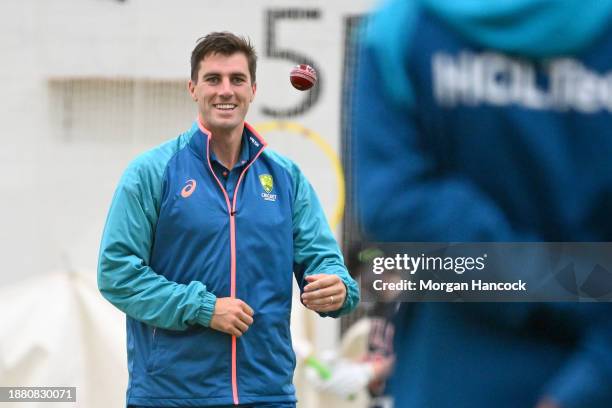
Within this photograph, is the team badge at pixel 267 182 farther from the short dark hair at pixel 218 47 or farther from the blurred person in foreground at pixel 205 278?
the short dark hair at pixel 218 47

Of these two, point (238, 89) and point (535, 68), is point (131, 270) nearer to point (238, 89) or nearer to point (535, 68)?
point (238, 89)

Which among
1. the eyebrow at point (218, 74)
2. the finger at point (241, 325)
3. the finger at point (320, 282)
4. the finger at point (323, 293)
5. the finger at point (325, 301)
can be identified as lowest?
the finger at point (241, 325)

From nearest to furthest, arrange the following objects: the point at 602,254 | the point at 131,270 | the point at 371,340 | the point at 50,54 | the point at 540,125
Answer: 1. the point at 540,125
2. the point at 602,254
3. the point at 131,270
4. the point at 371,340
5. the point at 50,54

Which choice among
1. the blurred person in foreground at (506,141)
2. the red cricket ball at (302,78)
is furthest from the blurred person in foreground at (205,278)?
the blurred person in foreground at (506,141)

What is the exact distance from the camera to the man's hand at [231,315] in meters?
3.18

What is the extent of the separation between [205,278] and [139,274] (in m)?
0.17

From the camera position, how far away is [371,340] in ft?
18.5

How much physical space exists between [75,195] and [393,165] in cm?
435

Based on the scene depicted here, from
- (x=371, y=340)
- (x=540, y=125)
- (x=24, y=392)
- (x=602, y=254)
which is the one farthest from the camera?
(x=371, y=340)

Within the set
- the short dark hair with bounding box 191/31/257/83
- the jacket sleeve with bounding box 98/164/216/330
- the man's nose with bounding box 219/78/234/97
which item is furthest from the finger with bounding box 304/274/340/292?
the short dark hair with bounding box 191/31/257/83

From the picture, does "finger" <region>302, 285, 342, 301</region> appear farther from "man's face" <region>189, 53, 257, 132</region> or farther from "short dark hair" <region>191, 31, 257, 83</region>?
"short dark hair" <region>191, 31, 257, 83</region>

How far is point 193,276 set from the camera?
326cm

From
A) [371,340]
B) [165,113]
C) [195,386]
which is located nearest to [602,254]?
[195,386]

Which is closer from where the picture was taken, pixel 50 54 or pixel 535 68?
pixel 535 68
